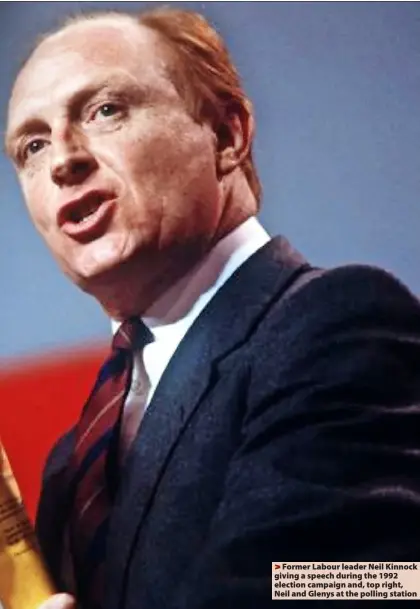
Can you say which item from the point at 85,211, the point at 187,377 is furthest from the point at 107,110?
the point at 187,377

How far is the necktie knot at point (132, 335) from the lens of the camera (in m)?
1.40

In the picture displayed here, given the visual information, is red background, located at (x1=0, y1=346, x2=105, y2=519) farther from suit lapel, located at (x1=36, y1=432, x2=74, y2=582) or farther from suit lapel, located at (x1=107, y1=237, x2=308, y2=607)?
suit lapel, located at (x1=107, y1=237, x2=308, y2=607)

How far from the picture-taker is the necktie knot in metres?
1.40

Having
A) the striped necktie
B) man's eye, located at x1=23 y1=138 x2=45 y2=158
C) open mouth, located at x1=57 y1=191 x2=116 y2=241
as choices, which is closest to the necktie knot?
the striped necktie

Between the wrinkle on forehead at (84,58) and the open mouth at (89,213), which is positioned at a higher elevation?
the wrinkle on forehead at (84,58)

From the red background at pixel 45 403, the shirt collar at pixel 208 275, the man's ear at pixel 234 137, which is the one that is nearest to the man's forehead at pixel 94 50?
the man's ear at pixel 234 137

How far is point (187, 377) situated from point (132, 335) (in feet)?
0.41

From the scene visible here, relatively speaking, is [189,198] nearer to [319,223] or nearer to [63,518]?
[319,223]

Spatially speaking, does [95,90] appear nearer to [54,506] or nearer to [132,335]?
[132,335]

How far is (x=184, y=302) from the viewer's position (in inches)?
54.2

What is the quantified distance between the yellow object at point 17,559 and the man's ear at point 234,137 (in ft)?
1.57

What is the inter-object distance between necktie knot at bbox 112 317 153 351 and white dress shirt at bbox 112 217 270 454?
0.05 ft

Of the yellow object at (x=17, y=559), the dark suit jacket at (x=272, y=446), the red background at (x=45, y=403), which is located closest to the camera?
the dark suit jacket at (x=272, y=446)

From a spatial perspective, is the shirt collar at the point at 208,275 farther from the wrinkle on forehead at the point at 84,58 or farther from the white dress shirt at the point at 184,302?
the wrinkle on forehead at the point at 84,58
